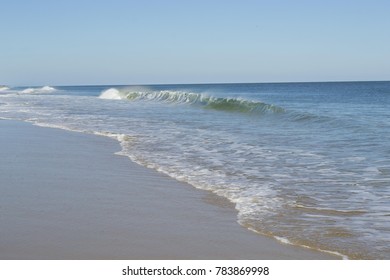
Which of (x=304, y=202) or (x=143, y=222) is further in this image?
(x=304, y=202)

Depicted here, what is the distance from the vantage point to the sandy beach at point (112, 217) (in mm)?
4836

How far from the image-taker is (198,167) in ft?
30.9

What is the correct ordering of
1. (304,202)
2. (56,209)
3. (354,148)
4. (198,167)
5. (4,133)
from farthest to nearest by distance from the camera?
(4,133)
(354,148)
(198,167)
(304,202)
(56,209)

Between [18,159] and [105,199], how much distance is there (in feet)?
12.9

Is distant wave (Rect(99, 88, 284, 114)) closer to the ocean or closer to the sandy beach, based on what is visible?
the ocean

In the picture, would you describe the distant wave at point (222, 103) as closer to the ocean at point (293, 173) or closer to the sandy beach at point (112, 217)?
the ocean at point (293, 173)

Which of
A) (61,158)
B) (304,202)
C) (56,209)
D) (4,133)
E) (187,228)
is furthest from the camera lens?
(4,133)

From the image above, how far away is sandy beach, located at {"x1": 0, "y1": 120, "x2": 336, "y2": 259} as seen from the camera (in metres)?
4.84

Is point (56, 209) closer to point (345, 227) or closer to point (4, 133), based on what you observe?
point (345, 227)

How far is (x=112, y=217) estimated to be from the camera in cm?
598

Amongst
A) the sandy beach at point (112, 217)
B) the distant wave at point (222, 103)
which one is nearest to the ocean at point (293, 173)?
the sandy beach at point (112, 217)

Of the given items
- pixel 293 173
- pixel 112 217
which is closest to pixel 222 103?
pixel 293 173

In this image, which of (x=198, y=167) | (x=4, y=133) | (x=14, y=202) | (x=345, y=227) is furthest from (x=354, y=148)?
(x=4, y=133)

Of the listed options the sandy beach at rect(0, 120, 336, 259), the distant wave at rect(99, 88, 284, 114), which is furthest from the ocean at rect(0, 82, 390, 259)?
the distant wave at rect(99, 88, 284, 114)
